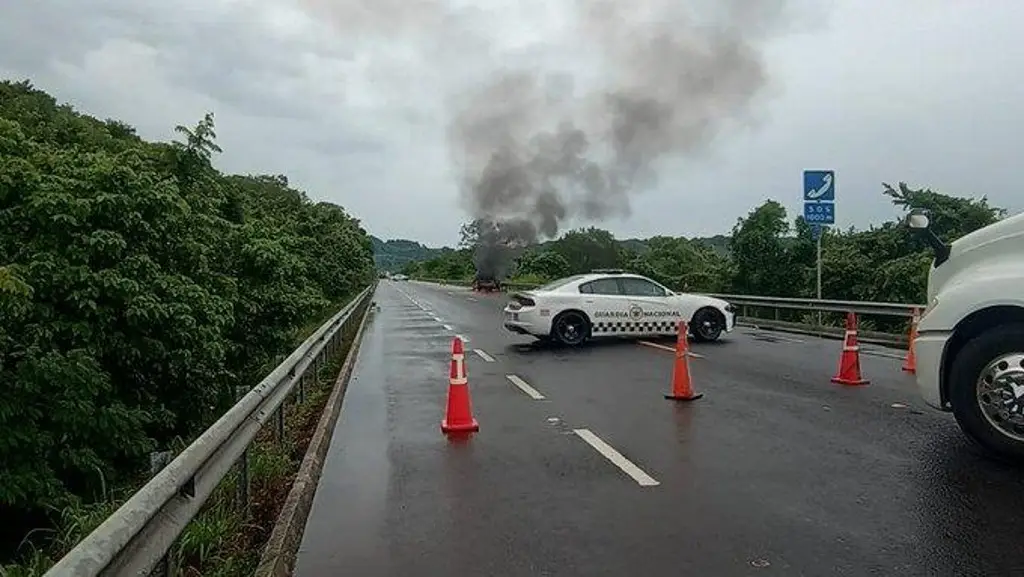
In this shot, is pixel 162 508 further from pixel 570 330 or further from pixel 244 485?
pixel 570 330

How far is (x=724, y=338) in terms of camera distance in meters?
18.9

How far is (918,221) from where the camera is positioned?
23.9 ft

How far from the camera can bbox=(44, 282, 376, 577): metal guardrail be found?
2.62m

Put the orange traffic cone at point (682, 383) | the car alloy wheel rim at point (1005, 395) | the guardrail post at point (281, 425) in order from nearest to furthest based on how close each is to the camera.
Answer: the car alloy wheel rim at point (1005, 395), the guardrail post at point (281, 425), the orange traffic cone at point (682, 383)

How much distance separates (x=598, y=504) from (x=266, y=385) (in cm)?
265

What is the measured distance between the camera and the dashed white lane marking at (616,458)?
20.6 ft

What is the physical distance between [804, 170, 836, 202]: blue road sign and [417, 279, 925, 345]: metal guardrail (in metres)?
2.55

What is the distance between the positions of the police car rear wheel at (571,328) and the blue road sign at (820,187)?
761 cm

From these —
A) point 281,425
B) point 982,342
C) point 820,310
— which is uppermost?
point 982,342

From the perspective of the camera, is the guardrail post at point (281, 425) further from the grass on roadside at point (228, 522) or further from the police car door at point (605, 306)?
the police car door at point (605, 306)

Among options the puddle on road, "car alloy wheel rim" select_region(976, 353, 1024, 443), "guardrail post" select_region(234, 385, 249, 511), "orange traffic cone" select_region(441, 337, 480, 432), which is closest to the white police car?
the puddle on road

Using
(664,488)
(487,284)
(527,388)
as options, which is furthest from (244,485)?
(487,284)

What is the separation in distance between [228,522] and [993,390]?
543 cm

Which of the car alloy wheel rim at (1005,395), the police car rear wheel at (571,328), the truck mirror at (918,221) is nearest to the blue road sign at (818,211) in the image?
the police car rear wheel at (571,328)
